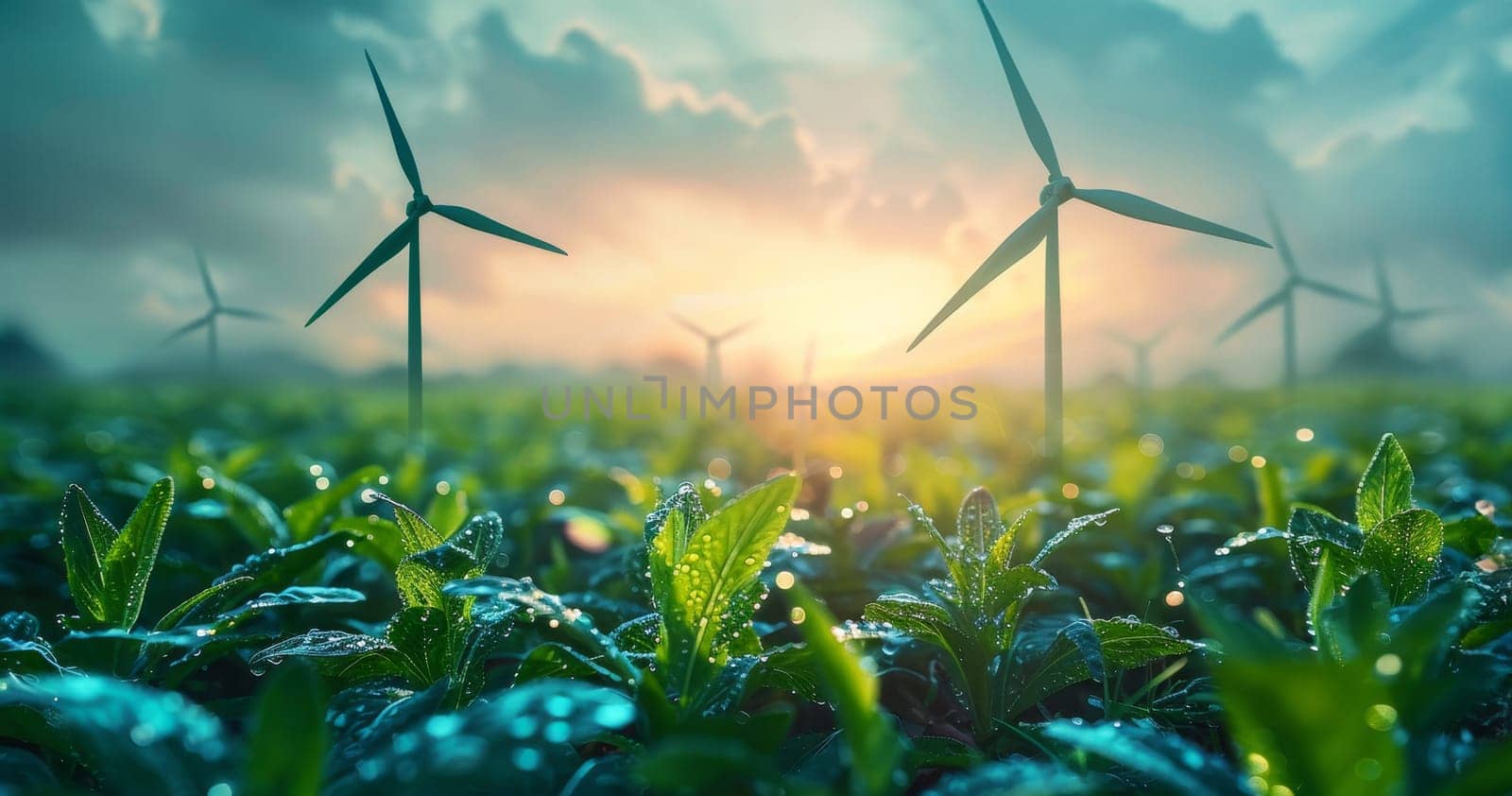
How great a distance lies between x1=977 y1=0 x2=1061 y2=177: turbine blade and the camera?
422 cm

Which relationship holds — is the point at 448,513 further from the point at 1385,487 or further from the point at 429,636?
the point at 1385,487

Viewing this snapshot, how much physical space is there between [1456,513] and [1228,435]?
260 inches

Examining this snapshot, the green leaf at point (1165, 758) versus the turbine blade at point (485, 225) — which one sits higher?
the turbine blade at point (485, 225)

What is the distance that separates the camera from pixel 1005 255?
340 cm

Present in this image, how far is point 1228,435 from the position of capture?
8641 mm

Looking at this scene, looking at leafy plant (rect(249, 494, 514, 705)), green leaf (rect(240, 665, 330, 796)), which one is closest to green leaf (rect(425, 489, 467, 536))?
leafy plant (rect(249, 494, 514, 705))

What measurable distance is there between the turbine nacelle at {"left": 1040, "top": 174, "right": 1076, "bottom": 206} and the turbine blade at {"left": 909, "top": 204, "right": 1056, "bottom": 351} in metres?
0.06

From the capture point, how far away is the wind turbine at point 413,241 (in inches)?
109

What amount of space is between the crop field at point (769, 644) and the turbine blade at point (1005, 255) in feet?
2.37

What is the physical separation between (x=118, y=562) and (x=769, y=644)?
59.3 inches

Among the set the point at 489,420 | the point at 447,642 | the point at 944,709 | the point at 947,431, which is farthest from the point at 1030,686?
the point at 489,420

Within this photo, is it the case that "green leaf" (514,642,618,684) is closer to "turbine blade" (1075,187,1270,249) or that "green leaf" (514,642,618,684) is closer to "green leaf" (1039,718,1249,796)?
"green leaf" (1039,718,1249,796)

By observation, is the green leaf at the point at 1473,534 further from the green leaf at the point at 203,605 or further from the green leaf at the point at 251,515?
the green leaf at the point at 251,515

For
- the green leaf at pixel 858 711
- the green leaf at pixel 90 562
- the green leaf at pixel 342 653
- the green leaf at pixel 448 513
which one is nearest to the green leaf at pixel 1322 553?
the green leaf at pixel 858 711
